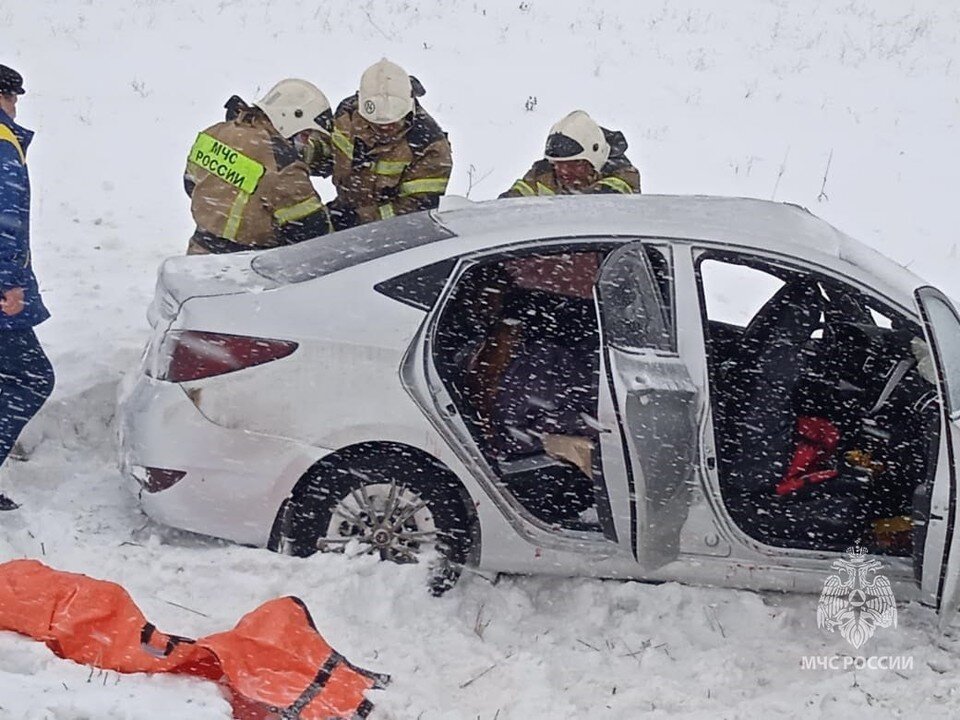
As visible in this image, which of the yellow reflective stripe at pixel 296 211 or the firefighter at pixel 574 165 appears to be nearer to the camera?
the yellow reflective stripe at pixel 296 211

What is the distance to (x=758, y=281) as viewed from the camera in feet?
28.0

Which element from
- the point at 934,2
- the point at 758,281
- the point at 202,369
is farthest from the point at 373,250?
the point at 934,2

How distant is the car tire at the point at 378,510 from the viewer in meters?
4.43

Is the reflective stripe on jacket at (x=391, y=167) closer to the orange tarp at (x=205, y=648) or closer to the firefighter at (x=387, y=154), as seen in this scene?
the firefighter at (x=387, y=154)

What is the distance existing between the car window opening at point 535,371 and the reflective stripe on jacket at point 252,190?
128 cm

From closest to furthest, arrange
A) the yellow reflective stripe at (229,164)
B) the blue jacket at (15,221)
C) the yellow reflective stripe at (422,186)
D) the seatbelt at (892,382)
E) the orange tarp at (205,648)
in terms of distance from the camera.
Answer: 1. the orange tarp at (205,648)
2. the blue jacket at (15,221)
3. the seatbelt at (892,382)
4. the yellow reflective stripe at (229,164)
5. the yellow reflective stripe at (422,186)

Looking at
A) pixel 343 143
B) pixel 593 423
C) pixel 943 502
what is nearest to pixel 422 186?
pixel 343 143

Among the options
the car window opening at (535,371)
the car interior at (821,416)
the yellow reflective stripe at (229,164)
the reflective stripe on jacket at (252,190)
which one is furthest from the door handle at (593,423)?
the yellow reflective stripe at (229,164)

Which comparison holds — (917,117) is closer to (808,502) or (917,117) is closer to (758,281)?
(758,281)

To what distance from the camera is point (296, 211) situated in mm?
5965

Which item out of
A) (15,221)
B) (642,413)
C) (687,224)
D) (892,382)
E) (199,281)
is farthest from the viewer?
(892,382)

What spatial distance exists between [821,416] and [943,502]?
3.23ft

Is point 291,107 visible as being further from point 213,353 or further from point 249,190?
point 213,353

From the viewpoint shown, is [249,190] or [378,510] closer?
[378,510]
